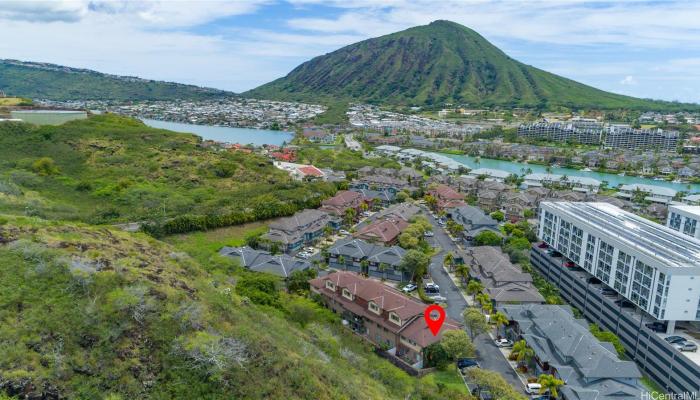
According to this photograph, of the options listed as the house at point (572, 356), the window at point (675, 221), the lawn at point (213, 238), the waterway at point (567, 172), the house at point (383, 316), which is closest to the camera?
the house at point (572, 356)

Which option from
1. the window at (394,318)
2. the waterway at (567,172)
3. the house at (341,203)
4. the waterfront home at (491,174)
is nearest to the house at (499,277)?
the window at (394,318)

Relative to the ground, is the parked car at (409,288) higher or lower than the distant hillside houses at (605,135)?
lower

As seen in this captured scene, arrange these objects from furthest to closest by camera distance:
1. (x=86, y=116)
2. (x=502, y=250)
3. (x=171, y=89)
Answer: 1. (x=171, y=89)
2. (x=86, y=116)
3. (x=502, y=250)

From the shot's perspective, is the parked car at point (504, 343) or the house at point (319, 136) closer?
the parked car at point (504, 343)

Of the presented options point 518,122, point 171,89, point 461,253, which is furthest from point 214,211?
point 171,89

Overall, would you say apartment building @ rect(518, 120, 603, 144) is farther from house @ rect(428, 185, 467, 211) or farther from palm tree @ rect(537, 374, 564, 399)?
palm tree @ rect(537, 374, 564, 399)

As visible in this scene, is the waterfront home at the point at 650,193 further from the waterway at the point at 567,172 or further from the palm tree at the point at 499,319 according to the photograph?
the palm tree at the point at 499,319

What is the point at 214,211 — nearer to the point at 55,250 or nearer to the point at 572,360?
the point at 55,250
